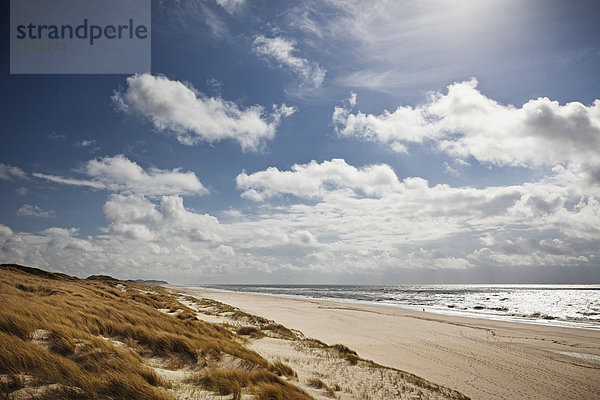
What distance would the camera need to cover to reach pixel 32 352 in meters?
6.27

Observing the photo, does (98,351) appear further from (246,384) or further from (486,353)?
(486,353)

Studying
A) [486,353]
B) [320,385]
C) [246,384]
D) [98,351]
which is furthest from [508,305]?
[98,351]

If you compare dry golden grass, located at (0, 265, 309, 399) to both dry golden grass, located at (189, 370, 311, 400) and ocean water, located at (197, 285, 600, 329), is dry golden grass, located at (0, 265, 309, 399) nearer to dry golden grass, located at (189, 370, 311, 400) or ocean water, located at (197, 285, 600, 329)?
dry golden grass, located at (189, 370, 311, 400)

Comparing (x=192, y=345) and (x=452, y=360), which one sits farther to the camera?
(x=452, y=360)

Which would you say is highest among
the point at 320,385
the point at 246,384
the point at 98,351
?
the point at 98,351

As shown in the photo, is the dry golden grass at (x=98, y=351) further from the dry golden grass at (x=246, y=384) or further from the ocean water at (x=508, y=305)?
the ocean water at (x=508, y=305)

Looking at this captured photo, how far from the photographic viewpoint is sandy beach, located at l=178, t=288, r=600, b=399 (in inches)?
436

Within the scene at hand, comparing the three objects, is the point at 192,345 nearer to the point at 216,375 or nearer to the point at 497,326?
the point at 216,375

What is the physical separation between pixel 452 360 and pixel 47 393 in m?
15.2

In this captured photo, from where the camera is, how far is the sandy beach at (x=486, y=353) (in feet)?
36.3

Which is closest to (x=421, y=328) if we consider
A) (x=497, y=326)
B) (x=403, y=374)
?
(x=497, y=326)

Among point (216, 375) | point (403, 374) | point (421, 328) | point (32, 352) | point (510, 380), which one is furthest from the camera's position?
point (421, 328)

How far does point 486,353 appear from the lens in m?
16.0

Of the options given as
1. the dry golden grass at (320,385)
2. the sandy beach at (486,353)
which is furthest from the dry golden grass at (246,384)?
the sandy beach at (486,353)
